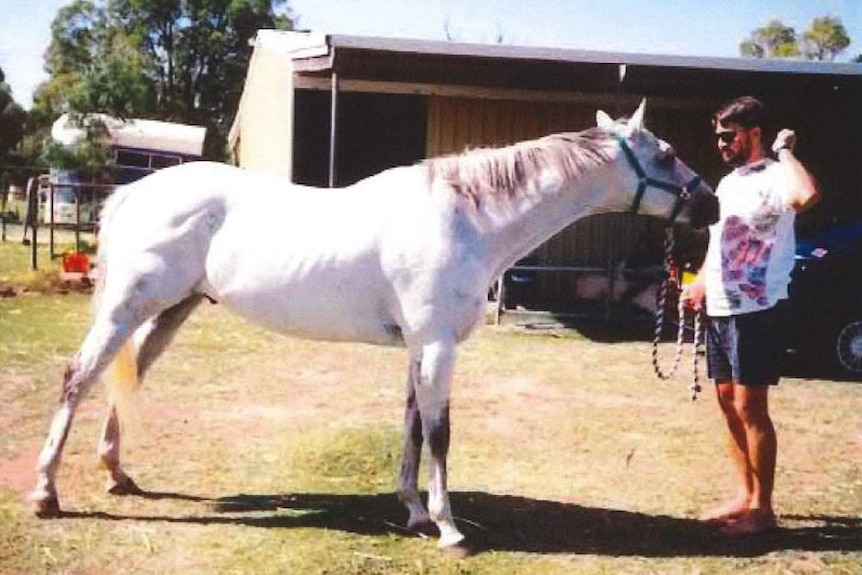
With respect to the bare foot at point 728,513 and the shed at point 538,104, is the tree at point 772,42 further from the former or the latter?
the bare foot at point 728,513

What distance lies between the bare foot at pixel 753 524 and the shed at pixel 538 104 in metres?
6.00

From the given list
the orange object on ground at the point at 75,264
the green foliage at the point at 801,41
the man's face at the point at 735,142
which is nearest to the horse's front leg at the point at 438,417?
the man's face at the point at 735,142

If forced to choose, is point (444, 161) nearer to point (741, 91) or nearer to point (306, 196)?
point (306, 196)

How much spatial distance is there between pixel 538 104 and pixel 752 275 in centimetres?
829

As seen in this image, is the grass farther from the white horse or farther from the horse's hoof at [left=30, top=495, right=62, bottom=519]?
the white horse

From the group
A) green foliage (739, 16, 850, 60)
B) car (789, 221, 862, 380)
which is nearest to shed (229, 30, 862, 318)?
car (789, 221, 862, 380)

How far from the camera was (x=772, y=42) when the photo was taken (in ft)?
103

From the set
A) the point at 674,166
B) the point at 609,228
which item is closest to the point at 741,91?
the point at 609,228

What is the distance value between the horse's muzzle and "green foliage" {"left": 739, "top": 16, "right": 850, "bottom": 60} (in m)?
13.6

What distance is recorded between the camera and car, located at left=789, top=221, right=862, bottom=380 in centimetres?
777

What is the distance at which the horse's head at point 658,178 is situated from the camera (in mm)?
4078

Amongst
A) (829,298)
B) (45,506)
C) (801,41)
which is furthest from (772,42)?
(45,506)

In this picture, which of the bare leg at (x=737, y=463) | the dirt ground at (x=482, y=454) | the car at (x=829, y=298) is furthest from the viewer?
the car at (x=829, y=298)

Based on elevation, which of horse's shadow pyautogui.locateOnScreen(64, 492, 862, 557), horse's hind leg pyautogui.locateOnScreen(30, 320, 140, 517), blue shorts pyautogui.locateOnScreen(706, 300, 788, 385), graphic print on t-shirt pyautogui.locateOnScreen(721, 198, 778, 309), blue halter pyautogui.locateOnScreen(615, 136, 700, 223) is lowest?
horse's shadow pyautogui.locateOnScreen(64, 492, 862, 557)
